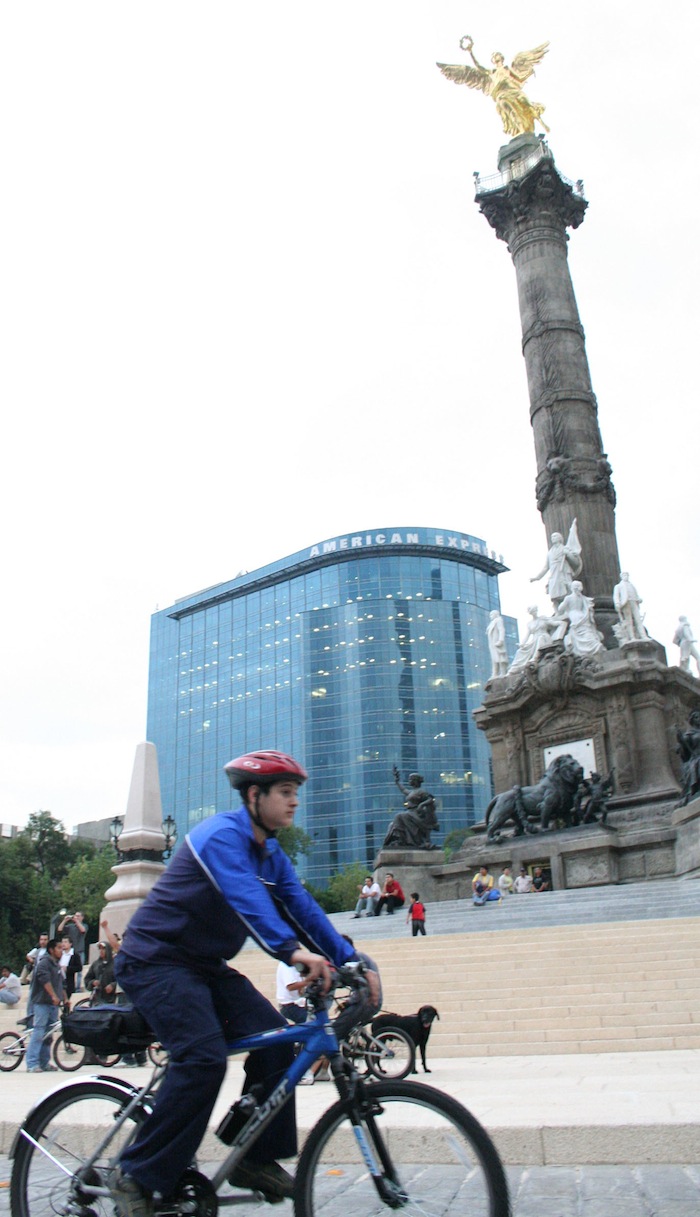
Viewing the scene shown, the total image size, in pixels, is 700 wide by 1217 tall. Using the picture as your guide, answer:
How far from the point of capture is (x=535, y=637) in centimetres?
2880

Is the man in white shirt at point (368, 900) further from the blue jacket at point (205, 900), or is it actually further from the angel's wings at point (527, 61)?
the angel's wings at point (527, 61)

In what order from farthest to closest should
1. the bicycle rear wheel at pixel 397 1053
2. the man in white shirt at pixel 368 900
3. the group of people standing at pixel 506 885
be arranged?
the man in white shirt at pixel 368 900, the group of people standing at pixel 506 885, the bicycle rear wheel at pixel 397 1053

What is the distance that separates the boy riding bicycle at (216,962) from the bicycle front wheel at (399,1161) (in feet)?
0.55

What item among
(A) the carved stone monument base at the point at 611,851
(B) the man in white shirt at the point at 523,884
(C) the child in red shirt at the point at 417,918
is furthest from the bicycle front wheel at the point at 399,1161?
(B) the man in white shirt at the point at 523,884

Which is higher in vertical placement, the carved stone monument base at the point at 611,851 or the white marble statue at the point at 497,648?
the white marble statue at the point at 497,648

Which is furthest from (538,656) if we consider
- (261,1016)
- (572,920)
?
(261,1016)

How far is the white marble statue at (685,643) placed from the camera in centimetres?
2823

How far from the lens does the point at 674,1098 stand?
589 centimetres

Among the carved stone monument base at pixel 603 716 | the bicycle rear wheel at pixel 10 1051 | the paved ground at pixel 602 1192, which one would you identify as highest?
the carved stone monument base at pixel 603 716

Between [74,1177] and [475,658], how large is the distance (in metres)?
87.6

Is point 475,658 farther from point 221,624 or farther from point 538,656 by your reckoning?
point 538,656

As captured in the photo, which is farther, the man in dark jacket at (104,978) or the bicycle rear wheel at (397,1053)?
the man in dark jacket at (104,978)

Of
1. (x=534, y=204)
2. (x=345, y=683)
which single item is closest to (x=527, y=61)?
(x=534, y=204)

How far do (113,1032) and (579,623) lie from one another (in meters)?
25.8
